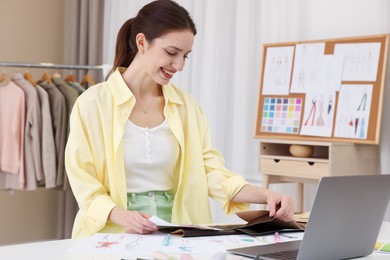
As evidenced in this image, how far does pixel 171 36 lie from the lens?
2.30 m

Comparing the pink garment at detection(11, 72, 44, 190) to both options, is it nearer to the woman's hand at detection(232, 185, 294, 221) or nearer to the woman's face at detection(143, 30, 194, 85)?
the woman's face at detection(143, 30, 194, 85)

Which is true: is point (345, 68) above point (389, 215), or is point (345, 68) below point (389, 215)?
above

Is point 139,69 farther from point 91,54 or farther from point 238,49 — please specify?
point 91,54

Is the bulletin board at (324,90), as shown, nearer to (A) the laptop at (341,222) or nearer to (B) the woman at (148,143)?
(B) the woman at (148,143)

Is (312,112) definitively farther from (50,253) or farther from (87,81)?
(50,253)

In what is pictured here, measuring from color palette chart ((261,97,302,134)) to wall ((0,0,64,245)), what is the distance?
209 centimetres

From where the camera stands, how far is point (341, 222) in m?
1.54

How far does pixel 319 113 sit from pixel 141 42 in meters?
1.63

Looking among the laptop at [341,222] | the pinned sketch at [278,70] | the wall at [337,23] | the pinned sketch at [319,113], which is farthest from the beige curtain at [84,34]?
the laptop at [341,222]

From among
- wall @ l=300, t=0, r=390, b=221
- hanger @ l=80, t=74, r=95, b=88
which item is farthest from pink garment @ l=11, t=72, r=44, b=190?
wall @ l=300, t=0, r=390, b=221

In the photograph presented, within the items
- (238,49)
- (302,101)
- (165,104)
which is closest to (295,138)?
(302,101)

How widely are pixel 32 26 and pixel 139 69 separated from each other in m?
3.17

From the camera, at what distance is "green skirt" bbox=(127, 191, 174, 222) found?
230 cm

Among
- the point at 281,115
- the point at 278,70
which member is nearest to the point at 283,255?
the point at 281,115
